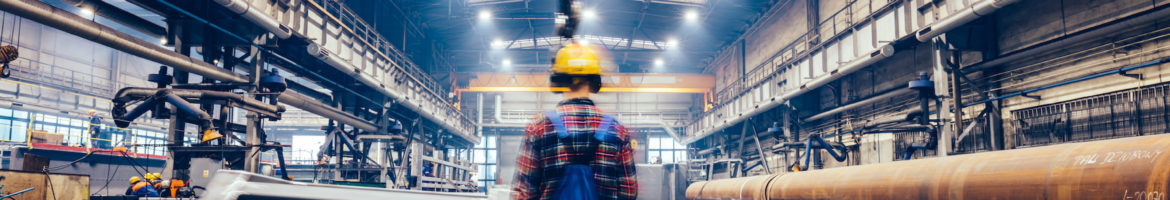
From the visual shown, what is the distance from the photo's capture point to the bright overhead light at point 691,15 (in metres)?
23.9

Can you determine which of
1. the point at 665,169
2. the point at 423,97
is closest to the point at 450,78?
the point at 423,97

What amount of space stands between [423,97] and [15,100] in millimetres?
15590

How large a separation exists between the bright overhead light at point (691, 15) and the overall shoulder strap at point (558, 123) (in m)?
21.9

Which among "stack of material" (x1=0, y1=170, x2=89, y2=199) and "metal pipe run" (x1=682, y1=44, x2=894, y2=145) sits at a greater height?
"metal pipe run" (x1=682, y1=44, x2=894, y2=145)

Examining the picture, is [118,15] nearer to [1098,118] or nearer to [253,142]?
[253,142]

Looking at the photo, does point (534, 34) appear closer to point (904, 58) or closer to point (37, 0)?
point (904, 58)

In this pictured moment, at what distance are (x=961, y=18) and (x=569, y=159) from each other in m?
9.47

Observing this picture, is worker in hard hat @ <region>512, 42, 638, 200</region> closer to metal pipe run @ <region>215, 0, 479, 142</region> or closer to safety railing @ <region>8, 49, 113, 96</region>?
metal pipe run @ <region>215, 0, 479, 142</region>

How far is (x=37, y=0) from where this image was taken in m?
7.87

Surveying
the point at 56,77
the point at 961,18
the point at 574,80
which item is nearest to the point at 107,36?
the point at 574,80

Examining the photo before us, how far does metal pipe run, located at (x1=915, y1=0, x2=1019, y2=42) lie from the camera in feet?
30.1

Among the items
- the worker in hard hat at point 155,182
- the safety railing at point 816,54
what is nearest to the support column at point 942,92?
the safety railing at point 816,54

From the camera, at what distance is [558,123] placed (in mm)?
2326

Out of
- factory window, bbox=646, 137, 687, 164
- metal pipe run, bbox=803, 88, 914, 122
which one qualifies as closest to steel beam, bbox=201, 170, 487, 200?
metal pipe run, bbox=803, 88, 914, 122
